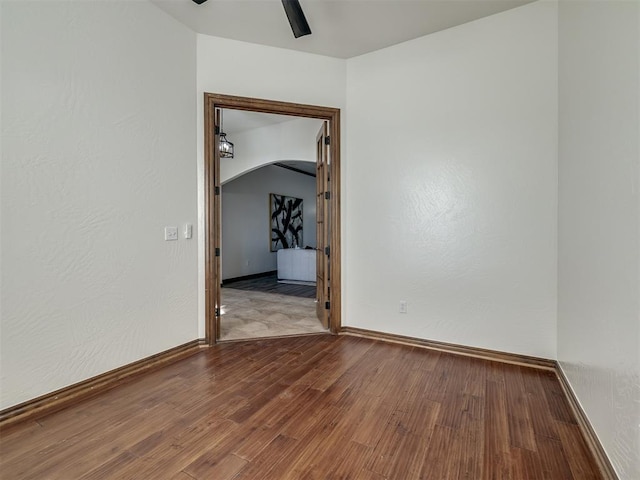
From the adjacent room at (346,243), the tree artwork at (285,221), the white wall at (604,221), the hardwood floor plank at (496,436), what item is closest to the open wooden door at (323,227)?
the adjacent room at (346,243)

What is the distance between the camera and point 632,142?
1306 millimetres

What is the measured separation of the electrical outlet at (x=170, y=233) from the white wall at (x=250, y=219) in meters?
4.18

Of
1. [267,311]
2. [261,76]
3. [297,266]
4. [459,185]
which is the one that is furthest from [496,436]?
[297,266]

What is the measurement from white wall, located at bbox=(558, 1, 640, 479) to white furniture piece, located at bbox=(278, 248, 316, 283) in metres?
4.95

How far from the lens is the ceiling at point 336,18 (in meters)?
2.64

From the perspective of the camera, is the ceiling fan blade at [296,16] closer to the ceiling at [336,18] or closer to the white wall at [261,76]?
the ceiling at [336,18]

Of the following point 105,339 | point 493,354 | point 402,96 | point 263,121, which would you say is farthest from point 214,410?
point 263,121

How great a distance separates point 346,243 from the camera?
11.5ft

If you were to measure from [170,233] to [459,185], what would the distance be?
2653 mm

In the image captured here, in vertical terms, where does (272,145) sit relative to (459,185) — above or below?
above

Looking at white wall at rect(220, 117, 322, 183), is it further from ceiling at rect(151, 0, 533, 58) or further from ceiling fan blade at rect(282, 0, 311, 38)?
ceiling fan blade at rect(282, 0, 311, 38)

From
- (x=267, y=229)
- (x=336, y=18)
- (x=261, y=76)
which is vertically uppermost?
(x=336, y=18)

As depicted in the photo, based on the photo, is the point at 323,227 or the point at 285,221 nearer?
the point at 323,227

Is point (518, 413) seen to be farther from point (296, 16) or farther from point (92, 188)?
point (92, 188)
